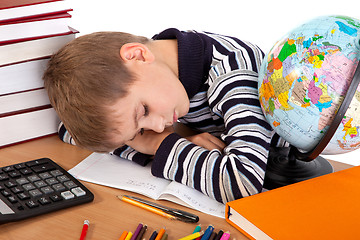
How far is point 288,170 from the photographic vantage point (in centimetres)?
126

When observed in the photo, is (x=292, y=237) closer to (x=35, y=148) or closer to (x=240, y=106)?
(x=240, y=106)

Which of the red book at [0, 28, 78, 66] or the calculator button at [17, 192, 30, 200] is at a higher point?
the red book at [0, 28, 78, 66]

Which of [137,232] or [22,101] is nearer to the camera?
[137,232]

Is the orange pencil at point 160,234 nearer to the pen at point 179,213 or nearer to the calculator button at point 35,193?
the pen at point 179,213

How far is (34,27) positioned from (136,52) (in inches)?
13.2

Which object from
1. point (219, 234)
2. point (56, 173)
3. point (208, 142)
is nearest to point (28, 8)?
point (56, 173)

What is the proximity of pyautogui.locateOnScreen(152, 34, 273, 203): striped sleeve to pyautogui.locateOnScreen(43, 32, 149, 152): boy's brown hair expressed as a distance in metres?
0.17

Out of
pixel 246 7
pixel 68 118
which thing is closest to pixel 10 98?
pixel 68 118

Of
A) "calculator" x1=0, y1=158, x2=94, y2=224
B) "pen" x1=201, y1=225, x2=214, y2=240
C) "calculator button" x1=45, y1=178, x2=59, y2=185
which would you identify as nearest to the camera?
"pen" x1=201, y1=225, x2=214, y2=240

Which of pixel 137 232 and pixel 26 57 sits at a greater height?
pixel 26 57

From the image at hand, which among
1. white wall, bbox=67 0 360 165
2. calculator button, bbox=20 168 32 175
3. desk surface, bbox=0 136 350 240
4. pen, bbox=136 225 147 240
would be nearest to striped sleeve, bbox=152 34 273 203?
desk surface, bbox=0 136 350 240

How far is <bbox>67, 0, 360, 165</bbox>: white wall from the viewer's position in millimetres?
2600

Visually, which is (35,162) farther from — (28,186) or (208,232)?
(208,232)

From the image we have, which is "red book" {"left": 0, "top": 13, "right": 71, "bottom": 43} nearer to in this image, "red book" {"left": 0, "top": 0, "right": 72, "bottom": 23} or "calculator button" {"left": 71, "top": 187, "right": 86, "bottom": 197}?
"red book" {"left": 0, "top": 0, "right": 72, "bottom": 23}
